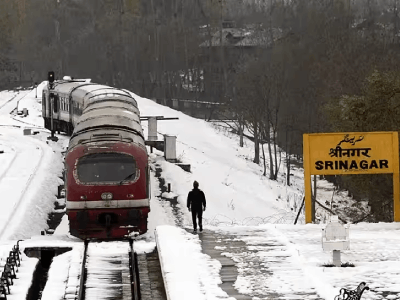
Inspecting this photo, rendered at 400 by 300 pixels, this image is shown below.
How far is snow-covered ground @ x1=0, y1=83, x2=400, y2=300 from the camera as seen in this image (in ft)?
53.1

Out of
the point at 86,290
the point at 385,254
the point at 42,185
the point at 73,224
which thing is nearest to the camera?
the point at 86,290

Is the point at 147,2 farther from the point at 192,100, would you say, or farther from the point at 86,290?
the point at 86,290

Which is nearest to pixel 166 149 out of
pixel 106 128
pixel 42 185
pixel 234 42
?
pixel 42 185

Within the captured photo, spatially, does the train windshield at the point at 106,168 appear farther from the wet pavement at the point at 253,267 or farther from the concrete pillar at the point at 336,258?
the concrete pillar at the point at 336,258

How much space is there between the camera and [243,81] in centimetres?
6538

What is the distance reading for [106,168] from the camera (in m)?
23.8

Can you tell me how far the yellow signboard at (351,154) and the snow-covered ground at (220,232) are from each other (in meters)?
1.37

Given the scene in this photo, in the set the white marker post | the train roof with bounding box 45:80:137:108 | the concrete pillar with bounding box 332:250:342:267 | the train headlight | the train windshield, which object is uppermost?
the train roof with bounding box 45:80:137:108

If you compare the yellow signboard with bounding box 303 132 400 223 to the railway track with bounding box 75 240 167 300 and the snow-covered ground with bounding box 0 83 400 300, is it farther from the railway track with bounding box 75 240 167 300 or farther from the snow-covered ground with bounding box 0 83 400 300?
the railway track with bounding box 75 240 167 300

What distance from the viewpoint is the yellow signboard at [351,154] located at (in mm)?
21500

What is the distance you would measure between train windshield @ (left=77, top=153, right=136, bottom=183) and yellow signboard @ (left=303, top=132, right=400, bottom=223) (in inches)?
196

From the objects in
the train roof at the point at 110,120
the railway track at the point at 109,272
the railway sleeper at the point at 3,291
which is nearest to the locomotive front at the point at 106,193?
the railway track at the point at 109,272

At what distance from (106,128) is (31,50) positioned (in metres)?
93.6

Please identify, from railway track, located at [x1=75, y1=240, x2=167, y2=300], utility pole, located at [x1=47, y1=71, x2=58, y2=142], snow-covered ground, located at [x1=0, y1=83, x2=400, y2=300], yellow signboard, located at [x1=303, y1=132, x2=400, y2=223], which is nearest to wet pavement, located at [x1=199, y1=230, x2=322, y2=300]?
snow-covered ground, located at [x1=0, y1=83, x2=400, y2=300]
